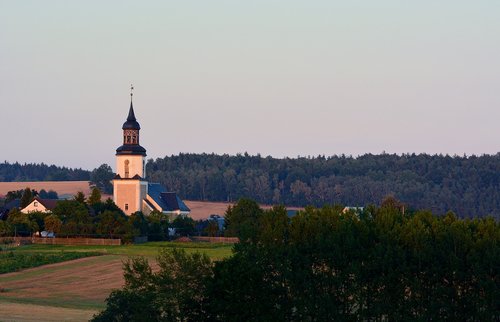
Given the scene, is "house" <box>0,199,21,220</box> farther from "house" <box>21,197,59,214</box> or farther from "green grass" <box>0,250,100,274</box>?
"green grass" <box>0,250,100,274</box>

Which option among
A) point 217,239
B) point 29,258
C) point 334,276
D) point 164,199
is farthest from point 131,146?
point 334,276

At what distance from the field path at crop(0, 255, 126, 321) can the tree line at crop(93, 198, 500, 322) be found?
1035 centimetres

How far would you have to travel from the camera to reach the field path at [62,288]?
66.4 m

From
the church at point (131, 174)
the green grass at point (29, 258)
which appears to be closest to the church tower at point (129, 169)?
the church at point (131, 174)

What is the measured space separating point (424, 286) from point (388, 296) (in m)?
1.57

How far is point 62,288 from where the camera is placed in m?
85.9

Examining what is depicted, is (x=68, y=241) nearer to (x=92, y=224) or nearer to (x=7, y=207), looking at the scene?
(x=92, y=224)

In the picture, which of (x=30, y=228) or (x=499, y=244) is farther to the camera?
(x=30, y=228)

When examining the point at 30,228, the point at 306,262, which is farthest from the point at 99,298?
the point at 30,228

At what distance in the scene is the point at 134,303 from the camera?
51906 mm

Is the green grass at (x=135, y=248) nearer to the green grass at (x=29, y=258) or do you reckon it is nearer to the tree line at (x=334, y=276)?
the green grass at (x=29, y=258)

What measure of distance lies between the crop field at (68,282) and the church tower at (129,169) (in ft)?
98.8

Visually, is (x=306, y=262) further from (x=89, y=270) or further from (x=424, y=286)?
(x=89, y=270)

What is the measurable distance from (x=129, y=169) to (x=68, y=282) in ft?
199
